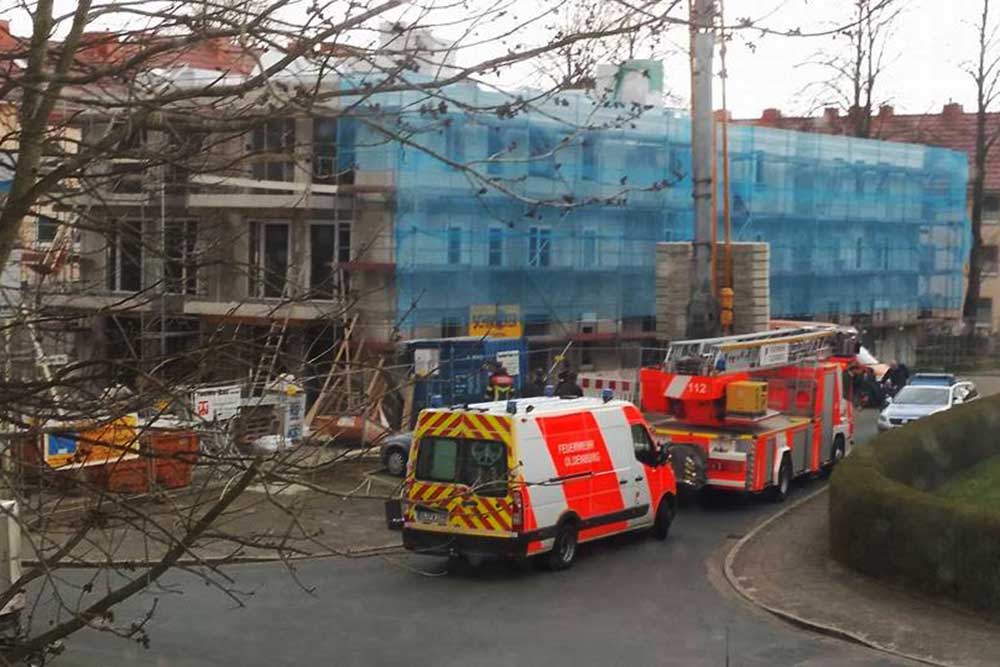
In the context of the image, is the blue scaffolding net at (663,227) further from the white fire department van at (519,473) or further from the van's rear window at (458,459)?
→ the van's rear window at (458,459)

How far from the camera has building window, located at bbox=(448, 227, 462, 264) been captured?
3189 cm

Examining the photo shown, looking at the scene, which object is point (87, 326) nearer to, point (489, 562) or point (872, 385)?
point (489, 562)

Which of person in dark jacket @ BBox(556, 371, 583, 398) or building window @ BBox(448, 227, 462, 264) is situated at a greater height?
building window @ BBox(448, 227, 462, 264)

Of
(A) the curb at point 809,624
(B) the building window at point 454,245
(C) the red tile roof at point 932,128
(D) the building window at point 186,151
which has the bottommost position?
(A) the curb at point 809,624

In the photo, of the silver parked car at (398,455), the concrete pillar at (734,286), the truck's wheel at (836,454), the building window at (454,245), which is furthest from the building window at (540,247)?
the silver parked car at (398,455)

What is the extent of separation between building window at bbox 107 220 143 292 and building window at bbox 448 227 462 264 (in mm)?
23022

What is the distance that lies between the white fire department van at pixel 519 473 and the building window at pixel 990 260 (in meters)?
47.4

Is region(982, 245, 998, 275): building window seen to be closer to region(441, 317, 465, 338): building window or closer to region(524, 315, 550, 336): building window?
region(524, 315, 550, 336): building window

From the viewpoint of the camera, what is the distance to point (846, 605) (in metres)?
16.0

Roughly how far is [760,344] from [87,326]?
1710 centimetres

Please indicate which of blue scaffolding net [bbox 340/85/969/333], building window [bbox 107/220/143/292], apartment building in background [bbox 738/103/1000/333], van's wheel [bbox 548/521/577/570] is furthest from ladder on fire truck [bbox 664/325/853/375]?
apartment building in background [bbox 738/103/1000/333]

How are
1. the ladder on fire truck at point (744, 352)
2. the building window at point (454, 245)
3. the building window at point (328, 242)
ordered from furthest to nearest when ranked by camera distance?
1. the building window at point (454, 245)
2. the building window at point (328, 242)
3. the ladder on fire truck at point (744, 352)

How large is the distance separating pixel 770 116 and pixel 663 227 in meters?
32.8

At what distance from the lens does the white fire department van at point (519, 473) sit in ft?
54.9
